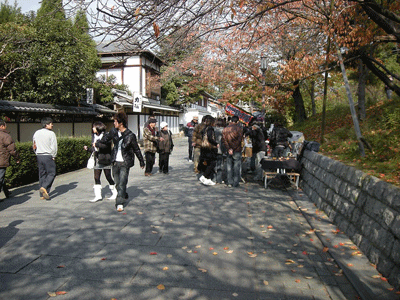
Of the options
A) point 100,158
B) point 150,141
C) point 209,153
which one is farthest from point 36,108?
point 209,153

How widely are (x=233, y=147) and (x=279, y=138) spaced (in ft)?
7.07

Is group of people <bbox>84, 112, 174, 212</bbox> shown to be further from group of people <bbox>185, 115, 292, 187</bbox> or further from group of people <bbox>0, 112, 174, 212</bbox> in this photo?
group of people <bbox>185, 115, 292, 187</bbox>

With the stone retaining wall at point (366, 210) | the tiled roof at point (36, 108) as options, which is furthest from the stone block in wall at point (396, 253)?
the tiled roof at point (36, 108)

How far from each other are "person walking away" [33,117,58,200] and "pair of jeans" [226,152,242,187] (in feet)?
14.8

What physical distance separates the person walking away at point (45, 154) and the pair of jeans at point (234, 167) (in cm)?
452

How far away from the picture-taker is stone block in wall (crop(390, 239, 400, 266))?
3.50m

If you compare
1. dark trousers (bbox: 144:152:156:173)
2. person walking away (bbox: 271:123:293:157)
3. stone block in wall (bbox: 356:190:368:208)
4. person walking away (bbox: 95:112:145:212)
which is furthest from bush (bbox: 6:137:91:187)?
stone block in wall (bbox: 356:190:368:208)

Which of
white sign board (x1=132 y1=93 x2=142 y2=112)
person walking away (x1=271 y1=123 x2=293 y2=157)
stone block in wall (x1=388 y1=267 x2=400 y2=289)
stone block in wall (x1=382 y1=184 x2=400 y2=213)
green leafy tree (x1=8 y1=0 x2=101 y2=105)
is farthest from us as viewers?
white sign board (x1=132 y1=93 x2=142 y2=112)

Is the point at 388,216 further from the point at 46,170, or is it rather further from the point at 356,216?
the point at 46,170

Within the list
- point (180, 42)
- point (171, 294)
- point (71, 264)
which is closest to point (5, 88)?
point (180, 42)

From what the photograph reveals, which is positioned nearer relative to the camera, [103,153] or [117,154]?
[117,154]

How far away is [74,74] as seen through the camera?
15016mm

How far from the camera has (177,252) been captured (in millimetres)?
4562

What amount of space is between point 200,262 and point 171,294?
2.90ft
